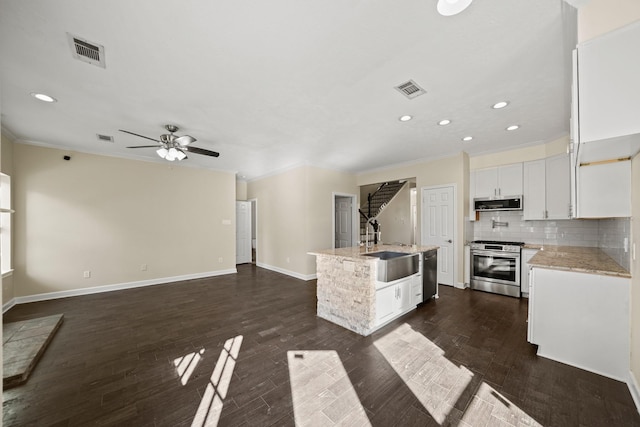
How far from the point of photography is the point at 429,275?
4031 millimetres

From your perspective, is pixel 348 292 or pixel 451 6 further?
pixel 348 292

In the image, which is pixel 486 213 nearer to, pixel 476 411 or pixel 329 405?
pixel 476 411

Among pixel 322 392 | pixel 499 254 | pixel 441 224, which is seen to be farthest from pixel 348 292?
pixel 499 254

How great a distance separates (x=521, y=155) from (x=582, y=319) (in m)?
3.27

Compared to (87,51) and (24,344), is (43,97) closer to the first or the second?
(87,51)

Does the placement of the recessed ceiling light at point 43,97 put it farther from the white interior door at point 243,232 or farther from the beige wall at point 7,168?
the white interior door at point 243,232

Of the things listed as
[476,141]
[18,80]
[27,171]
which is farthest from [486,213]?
[27,171]

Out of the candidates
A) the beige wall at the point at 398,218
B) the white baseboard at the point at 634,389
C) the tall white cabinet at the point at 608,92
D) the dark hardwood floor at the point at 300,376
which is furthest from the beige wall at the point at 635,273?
the beige wall at the point at 398,218

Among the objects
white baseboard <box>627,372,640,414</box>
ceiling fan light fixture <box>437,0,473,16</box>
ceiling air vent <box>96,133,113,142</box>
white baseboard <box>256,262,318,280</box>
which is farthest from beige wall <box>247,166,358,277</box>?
white baseboard <box>627,372,640,414</box>

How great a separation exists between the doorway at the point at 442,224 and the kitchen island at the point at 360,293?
1784 millimetres

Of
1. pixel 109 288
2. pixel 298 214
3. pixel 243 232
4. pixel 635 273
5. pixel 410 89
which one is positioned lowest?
pixel 109 288

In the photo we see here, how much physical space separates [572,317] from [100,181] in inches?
293

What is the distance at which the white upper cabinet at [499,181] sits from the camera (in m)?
4.57

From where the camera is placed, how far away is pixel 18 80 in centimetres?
242
